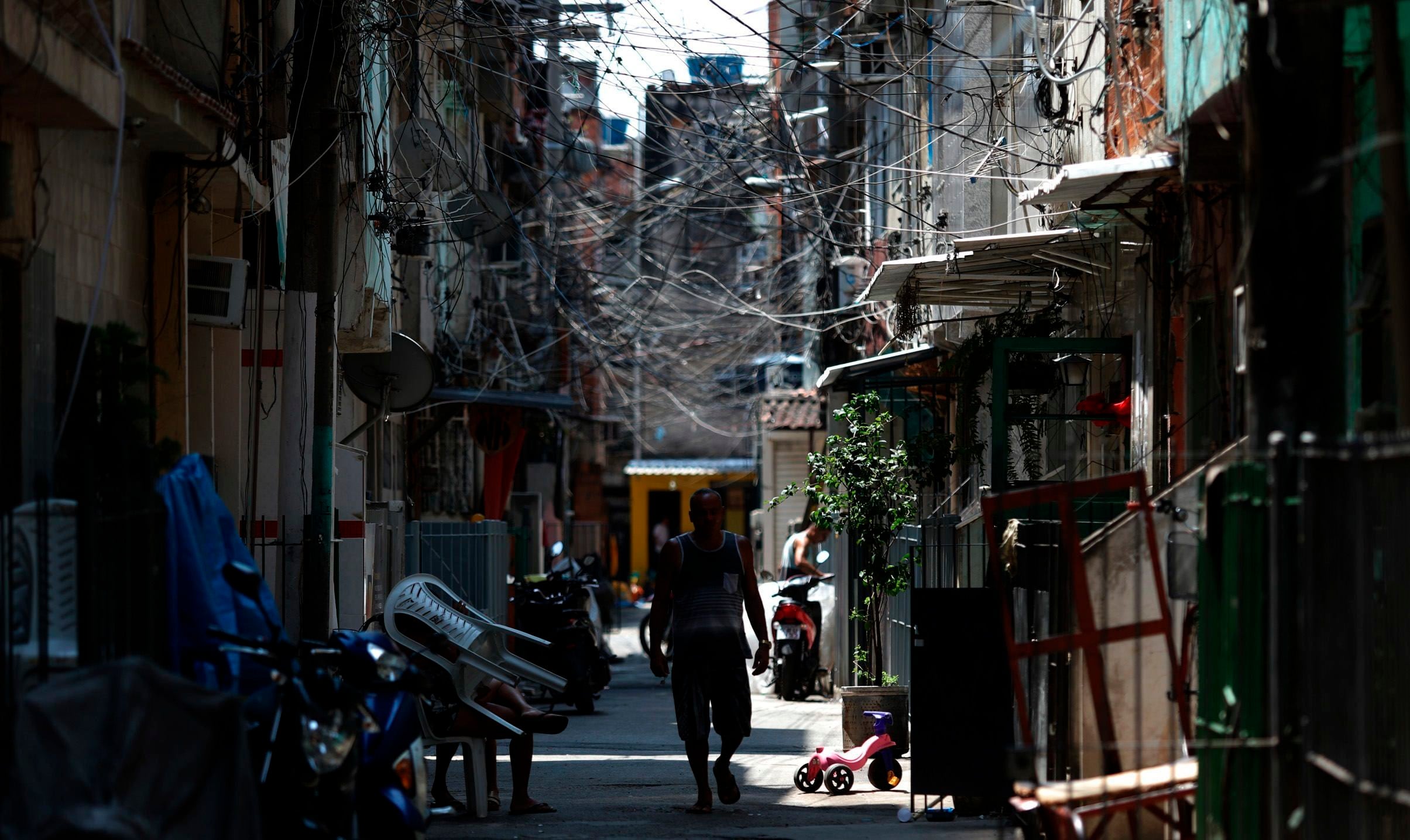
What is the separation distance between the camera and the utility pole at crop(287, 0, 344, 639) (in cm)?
1098

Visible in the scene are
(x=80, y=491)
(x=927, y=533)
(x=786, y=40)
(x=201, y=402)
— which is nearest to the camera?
(x=80, y=491)

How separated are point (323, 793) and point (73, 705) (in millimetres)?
1192

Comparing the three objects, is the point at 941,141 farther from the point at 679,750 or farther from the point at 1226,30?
the point at 1226,30

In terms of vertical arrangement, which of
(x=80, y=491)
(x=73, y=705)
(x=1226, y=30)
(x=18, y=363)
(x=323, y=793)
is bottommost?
(x=323, y=793)

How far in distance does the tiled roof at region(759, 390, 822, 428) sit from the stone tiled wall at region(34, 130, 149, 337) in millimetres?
19788

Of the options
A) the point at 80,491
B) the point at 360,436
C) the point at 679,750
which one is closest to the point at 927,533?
the point at 679,750

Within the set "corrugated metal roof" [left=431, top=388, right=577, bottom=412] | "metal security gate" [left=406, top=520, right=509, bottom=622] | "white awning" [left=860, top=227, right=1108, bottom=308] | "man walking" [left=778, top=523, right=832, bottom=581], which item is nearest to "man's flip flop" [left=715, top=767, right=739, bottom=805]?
"white awning" [left=860, top=227, right=1108, bottom=308]

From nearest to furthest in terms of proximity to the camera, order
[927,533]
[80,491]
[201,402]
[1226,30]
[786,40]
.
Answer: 1. [80,491]
2. [1226,30]
3. [201,402]
4. [927,533]
5. [786,40]

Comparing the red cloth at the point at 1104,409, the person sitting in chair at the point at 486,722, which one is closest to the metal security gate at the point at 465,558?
the person sitting in chair at the point at 486,722

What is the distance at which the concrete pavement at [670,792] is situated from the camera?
347 inches

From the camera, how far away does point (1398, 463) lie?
4742 millimetres

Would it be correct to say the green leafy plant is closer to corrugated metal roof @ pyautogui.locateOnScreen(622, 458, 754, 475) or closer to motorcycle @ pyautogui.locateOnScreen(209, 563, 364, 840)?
motorcycle @ pyautogui.locateOnScreen(209, 563, 364, 840)

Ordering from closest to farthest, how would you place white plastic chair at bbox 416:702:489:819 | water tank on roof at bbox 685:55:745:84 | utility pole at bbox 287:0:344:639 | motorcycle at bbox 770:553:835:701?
white plastic chair at bbox 416:702:489:819 < utility pole at bbox 287:0:344:639 < water tank on roof at bbox 685:55:745:84 < motorcycle at bbox 770:553:835:701

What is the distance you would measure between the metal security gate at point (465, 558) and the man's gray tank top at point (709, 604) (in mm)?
5129
